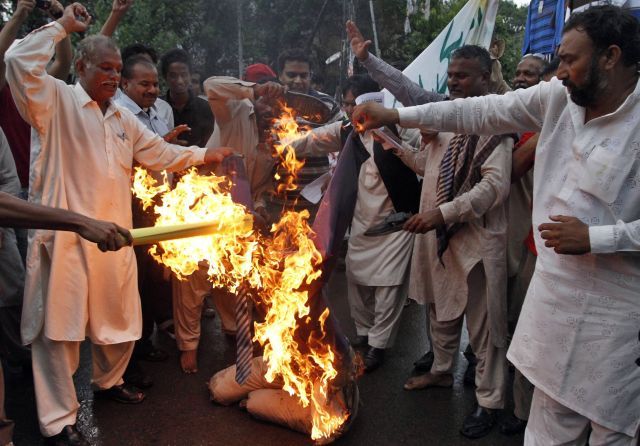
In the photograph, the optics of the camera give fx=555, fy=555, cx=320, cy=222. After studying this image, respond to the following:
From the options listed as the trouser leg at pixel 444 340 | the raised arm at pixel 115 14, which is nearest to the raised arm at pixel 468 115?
the trouser leg at pixel 444 340

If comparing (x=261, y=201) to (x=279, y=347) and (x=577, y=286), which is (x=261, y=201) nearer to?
(x=279, y=347)

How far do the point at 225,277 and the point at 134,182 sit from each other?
3.61 ft

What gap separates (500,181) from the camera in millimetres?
3859

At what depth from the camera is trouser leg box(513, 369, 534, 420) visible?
12.6 feet

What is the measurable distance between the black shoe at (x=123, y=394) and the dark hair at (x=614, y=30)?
384 cm

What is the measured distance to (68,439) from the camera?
364 centimetres

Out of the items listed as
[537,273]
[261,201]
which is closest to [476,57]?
[537,273]

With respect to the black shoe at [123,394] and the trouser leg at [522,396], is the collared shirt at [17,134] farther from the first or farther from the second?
the trouser leg at [522,396]

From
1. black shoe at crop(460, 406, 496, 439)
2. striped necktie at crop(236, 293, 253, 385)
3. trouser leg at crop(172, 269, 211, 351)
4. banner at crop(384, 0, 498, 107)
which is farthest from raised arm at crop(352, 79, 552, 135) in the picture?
banner at crop(384, 0, 498, 107)

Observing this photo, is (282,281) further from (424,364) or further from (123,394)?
(424,364)

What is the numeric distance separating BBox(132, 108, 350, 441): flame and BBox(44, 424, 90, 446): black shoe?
1.28m

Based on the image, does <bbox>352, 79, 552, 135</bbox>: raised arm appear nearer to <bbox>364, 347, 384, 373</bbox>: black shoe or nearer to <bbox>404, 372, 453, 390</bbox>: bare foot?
<bbox>404, 372, 453, 390</bbox>: bare foot

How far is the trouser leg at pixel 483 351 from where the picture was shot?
3994 mm

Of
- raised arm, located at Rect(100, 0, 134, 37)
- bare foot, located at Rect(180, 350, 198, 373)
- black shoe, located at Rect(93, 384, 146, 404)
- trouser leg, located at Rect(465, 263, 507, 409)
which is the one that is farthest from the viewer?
bare foot, located at Rect(180, 350, 198, 373)
